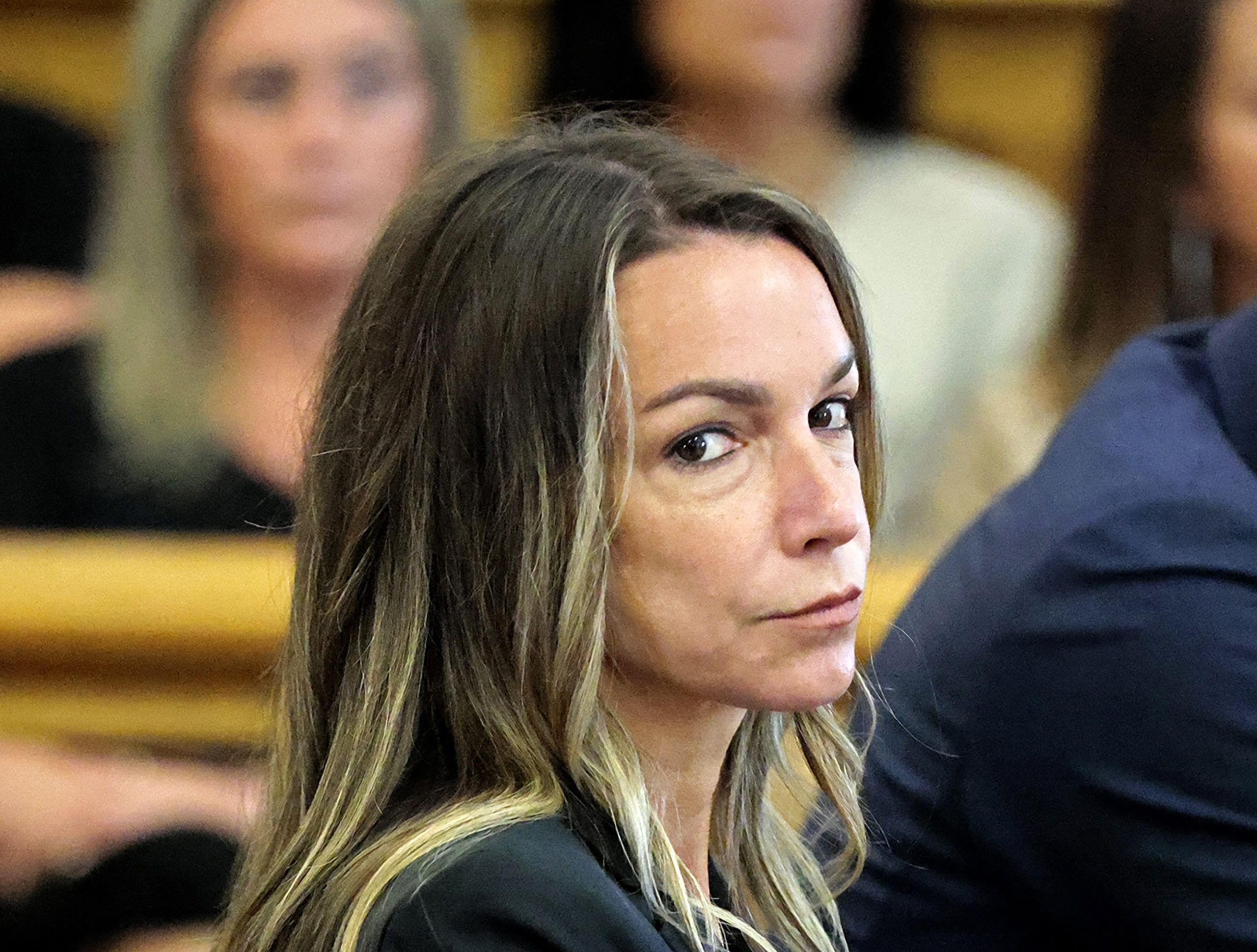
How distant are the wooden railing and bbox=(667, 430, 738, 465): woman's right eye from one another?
0.97m

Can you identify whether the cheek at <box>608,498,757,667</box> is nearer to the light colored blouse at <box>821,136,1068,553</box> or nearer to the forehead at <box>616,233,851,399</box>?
the forehead at <box>616,233,851,399</box>

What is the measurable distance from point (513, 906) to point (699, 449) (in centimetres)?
25

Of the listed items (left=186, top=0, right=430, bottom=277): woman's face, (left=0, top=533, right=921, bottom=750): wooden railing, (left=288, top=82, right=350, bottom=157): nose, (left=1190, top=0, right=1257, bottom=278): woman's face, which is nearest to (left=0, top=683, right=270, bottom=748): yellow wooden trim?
(left=0, top=533, right=921, bottom=750): wooden railing

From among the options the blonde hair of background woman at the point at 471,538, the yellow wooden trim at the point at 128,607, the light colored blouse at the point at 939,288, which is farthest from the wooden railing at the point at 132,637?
the blonde hair of background woman at the point at 471,538

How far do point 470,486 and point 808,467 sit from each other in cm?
18

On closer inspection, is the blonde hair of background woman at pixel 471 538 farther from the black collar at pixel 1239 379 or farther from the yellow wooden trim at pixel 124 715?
the yellow wooden trim at pixel 124 715

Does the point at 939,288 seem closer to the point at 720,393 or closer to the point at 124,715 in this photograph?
the point at 124,715

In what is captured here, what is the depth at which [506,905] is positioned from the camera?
2.47 ft

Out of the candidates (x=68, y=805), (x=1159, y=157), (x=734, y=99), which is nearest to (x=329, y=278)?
(x=734, y=99)

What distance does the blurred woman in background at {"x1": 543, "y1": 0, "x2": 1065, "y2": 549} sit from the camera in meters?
1.85

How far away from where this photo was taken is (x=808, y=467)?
0.86 metres

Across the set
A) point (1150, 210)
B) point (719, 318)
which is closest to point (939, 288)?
point (1150, 210)

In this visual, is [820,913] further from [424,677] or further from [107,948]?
[107,948]

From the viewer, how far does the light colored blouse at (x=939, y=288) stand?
1929 mm
